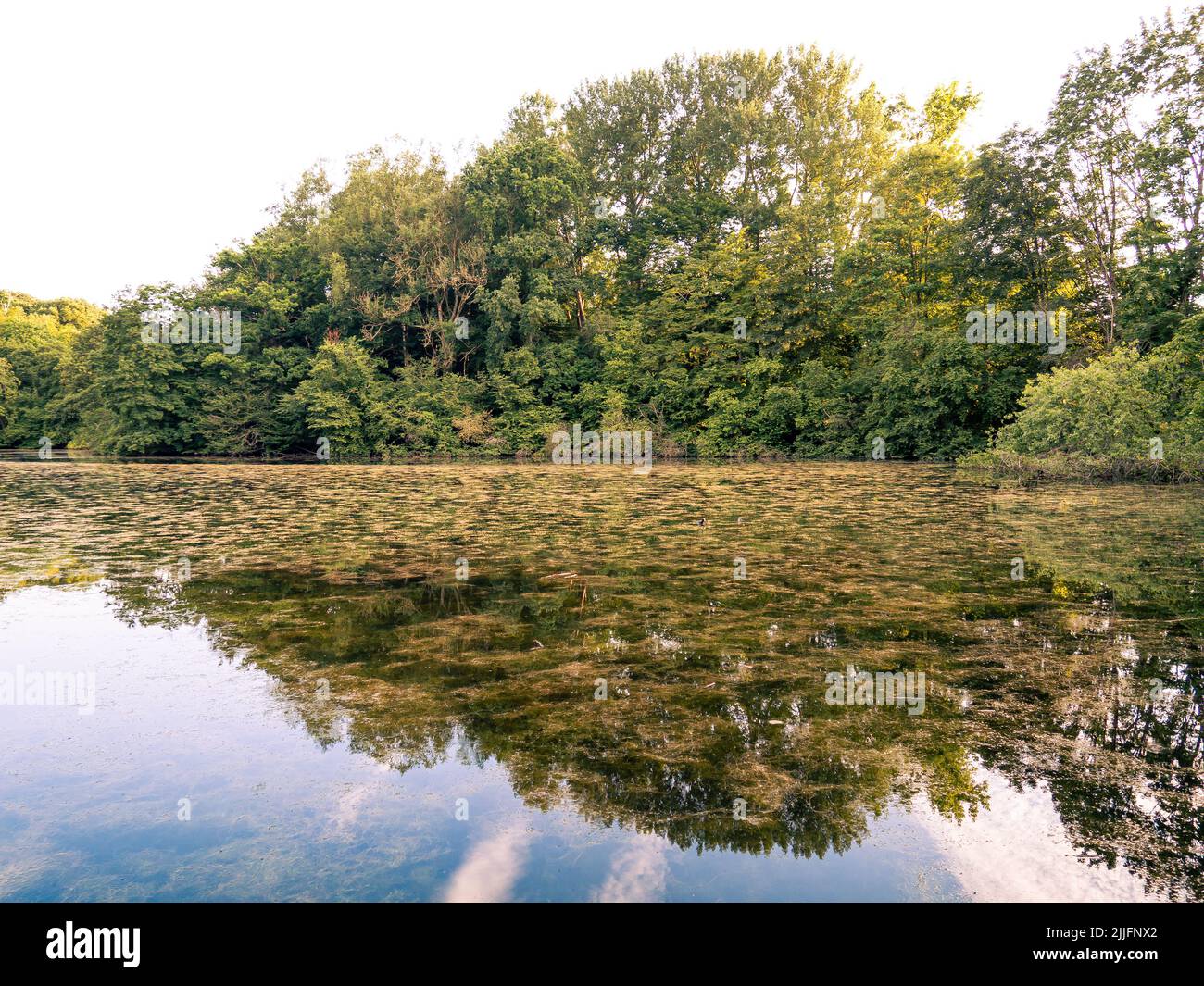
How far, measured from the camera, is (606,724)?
358cm

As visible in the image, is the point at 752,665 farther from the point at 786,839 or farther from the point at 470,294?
the point at 470,294

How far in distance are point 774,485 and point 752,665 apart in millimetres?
11871

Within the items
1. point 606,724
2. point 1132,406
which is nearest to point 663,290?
point 1132,406

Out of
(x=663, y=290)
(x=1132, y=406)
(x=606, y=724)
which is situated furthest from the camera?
(x=663, y=290)

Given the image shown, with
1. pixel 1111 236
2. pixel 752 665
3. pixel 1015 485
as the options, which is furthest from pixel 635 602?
pixel 1111 236

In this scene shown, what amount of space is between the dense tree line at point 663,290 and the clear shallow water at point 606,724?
1578 cm

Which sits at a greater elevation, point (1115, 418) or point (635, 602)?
point (1115, 418)

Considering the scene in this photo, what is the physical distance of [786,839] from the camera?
2.59 meters

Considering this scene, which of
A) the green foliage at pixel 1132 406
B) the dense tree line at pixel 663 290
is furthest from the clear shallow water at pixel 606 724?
the dense tree line at pixel 663 290

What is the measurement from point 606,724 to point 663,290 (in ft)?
90.4

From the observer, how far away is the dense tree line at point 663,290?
21703mm

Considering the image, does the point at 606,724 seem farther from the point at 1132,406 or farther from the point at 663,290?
the point at 663,290

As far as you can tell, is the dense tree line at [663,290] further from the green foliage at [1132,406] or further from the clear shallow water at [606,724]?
the clear shallow water at [606,724]
